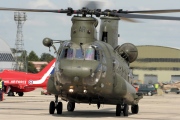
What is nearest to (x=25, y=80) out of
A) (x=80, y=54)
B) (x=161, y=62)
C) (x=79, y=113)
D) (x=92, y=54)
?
(x=79, y=113)

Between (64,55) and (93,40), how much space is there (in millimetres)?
1556

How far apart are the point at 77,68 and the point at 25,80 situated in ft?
98.7

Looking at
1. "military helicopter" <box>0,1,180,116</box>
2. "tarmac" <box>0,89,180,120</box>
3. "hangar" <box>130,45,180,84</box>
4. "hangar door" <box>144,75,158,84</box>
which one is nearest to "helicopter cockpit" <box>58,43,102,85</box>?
"military helicopter" <box>0,1,180,116</box>

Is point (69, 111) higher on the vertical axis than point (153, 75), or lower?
lower

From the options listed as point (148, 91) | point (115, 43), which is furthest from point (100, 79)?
point (148, 91)

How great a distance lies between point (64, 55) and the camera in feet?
73.6

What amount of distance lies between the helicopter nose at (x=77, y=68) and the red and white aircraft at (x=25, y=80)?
27.7 m

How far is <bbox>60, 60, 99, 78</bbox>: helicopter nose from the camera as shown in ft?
70.5

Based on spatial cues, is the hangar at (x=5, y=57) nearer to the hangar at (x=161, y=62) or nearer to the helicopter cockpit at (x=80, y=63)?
the hangar at (x=161, y=62)

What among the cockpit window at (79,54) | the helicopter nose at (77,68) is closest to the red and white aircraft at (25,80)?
the cockpit window at (79,54)

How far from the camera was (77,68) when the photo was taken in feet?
70.7

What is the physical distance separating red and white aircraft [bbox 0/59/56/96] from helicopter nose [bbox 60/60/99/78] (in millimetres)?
27666

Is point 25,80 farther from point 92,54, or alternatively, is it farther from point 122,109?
point 92,54

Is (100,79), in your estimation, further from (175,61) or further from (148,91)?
(175,61)
